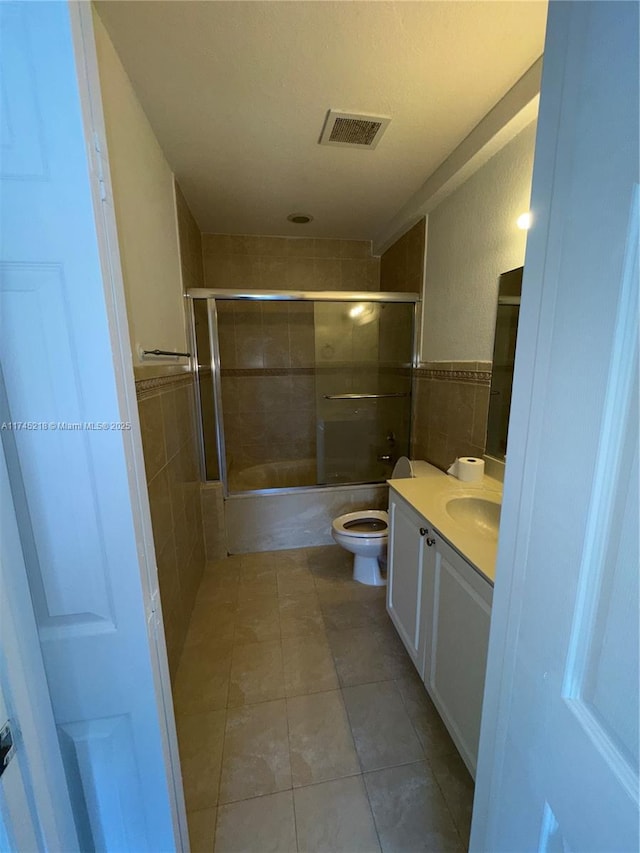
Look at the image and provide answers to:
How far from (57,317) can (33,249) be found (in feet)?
0.33

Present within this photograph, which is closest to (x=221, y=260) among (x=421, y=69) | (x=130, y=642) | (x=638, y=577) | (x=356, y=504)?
(x=421, y=69)

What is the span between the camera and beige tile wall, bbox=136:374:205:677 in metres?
1.42

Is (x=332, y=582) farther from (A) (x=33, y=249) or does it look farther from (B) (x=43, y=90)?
(B) (x=43, y=90)

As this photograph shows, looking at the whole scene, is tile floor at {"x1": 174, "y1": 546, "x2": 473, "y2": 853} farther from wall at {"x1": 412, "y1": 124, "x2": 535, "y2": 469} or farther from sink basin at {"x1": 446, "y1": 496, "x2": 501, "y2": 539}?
wall at {"x1": 412, "y1": 124, "x2": 535, "y2": 469}

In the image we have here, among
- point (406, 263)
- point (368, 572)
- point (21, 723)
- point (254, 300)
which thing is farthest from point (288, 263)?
point (21, 723)

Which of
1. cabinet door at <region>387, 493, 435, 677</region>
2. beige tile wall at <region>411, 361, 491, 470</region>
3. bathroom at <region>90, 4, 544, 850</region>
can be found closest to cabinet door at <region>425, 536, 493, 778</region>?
cabinet door at <region>387, 493, 435, 677</region>

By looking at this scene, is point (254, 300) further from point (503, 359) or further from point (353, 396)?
point (503, 359)

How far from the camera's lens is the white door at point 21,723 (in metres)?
0.52

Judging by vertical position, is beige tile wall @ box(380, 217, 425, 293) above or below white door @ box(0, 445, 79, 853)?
above

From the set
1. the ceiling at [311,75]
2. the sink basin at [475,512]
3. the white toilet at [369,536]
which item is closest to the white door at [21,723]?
the sink basin at [475,512]

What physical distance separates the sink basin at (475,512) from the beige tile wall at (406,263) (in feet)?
5.24

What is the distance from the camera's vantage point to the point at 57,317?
53 centimetres

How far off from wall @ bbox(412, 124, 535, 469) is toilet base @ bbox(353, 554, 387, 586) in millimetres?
795

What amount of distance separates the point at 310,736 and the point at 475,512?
44.0 inches
